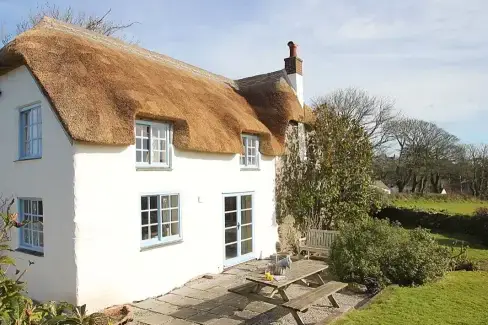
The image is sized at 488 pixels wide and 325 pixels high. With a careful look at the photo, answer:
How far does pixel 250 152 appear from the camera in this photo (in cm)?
1205

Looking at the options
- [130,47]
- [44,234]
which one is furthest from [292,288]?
[130,47]

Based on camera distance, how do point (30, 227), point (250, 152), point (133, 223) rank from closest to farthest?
point (133, 223)
point (30, 227)
point (250, 152)

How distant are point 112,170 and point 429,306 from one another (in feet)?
22.3

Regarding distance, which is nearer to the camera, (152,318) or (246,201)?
(152,318)

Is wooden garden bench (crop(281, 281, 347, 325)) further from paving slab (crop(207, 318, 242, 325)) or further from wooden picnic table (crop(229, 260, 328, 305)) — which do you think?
paving slab (crop(207, 318, 242, 325))

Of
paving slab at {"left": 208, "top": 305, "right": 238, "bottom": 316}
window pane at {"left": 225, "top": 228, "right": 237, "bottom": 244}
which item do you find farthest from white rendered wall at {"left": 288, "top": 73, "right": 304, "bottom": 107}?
paving slab at {"left": 208, "top": 305, "right": 238, "bottom": 316}

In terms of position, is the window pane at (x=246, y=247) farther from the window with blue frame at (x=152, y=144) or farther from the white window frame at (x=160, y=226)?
the window with blue frame at (x=152, y=144)

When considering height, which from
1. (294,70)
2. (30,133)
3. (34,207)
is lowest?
(34,207)

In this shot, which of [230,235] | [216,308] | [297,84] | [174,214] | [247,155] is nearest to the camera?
[216,308]

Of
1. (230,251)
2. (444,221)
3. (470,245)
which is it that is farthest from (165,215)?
(444,221)

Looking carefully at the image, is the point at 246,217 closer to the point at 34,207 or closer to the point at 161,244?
the point at 161,244

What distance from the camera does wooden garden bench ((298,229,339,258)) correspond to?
11670mm

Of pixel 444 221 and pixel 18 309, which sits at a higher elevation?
pixel 18 309

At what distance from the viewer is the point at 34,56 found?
7809 millimetres
